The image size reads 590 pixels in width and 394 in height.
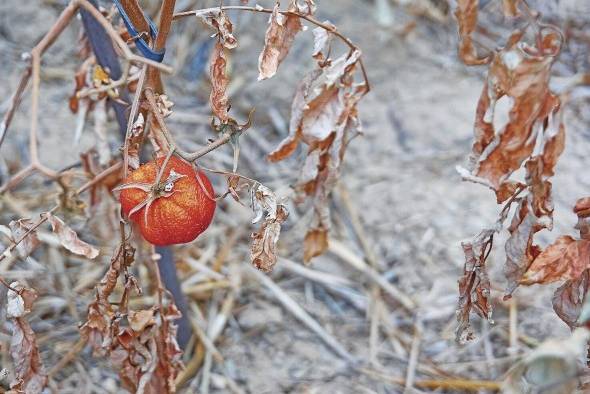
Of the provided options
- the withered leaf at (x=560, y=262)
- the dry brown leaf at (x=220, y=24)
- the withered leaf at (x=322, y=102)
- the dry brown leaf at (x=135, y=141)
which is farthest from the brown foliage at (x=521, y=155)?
the dry brown leaf at (x=135, y=141)

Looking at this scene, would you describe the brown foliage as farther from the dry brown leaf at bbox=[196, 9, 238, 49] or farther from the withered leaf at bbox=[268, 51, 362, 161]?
the dry brown leaf at bbox=[196, 9, 238, 49]

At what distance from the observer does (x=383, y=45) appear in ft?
7.60

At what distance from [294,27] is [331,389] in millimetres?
681

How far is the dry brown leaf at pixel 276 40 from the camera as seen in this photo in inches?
38.5

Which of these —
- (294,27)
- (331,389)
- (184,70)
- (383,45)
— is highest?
(294,27)

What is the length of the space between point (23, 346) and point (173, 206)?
0.33 m

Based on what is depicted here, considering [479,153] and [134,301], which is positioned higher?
[479,153]

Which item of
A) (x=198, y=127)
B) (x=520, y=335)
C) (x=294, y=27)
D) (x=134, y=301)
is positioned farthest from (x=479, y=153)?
(x=198, y=127)

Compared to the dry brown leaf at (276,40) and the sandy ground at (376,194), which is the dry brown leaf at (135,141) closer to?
the dry brown leaf at (276,40)

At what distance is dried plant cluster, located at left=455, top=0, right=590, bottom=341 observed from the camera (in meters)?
0.86

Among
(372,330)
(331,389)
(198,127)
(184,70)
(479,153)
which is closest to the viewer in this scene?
(479,153)

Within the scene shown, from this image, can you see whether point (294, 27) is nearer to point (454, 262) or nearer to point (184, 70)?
point (454, 262)

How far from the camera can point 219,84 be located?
95 centimetres

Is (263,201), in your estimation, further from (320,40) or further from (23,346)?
(23,346)
